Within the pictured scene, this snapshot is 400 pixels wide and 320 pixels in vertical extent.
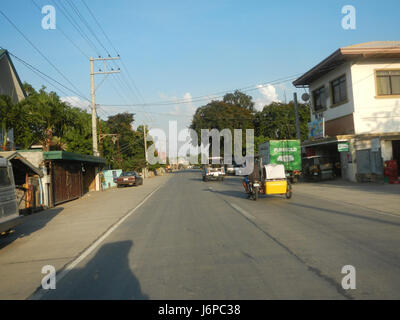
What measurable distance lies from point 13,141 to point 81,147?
449 inches

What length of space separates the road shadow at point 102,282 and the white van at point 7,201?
3310 mm

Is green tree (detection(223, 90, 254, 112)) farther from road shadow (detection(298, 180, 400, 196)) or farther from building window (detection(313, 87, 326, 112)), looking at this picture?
road shadow (detection(298, 180, 400, 196))

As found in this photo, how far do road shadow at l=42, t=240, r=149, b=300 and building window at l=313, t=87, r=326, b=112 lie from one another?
87.4 ft

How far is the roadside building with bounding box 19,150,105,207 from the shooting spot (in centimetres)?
1855

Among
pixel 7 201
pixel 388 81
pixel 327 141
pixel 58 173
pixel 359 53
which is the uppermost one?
pixel 359 53

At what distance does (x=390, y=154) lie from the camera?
23359 mm

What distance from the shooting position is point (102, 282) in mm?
5465

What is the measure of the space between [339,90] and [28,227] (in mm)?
23825

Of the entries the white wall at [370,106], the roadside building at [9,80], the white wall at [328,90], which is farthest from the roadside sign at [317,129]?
the roadside building at [9,80]

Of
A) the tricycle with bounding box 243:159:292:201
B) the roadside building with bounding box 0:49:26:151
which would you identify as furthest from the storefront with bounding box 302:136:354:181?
the roadside building with bounding box 0:49:26:151

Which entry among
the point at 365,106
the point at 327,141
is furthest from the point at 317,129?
the point at 365,106

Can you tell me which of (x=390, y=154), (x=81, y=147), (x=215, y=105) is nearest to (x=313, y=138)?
(x=390, y=154)

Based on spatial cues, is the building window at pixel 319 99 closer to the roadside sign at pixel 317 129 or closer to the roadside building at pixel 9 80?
the roadside sign at pixel 317 129

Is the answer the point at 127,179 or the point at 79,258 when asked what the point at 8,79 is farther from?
the point at 79,258
